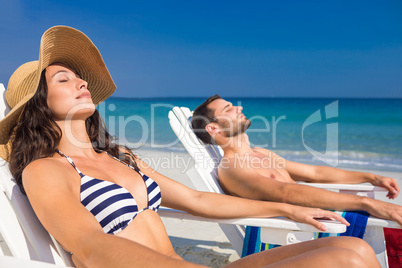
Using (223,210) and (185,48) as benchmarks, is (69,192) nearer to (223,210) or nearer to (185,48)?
(223,210)

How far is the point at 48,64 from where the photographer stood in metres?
1.85

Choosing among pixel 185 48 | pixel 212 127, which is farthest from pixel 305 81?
pixel 212 127

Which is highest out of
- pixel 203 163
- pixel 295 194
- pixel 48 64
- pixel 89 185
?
pixel 48 64

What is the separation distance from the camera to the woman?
1.18m

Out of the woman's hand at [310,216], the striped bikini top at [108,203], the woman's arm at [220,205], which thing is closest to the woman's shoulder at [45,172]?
the striped bikini top at [108,203]

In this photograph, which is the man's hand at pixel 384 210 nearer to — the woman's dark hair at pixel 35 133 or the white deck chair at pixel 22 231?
the white deck chair at pixel 22 231

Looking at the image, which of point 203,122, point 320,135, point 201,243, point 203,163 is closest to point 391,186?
point 203,163

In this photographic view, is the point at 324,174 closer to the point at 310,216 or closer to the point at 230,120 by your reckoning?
the point at 230,120

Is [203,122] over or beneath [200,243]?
over

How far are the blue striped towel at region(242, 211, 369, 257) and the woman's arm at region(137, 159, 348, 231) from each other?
0.65 ft

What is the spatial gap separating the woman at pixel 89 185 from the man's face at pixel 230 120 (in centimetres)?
117

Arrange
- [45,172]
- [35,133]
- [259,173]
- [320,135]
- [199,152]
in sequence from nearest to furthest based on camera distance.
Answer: [45,172] < [35,133] < [259,173] < [199,152] < [320,135]

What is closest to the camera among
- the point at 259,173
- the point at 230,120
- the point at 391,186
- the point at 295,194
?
the point at 295,194

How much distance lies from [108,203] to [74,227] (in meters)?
0.32
